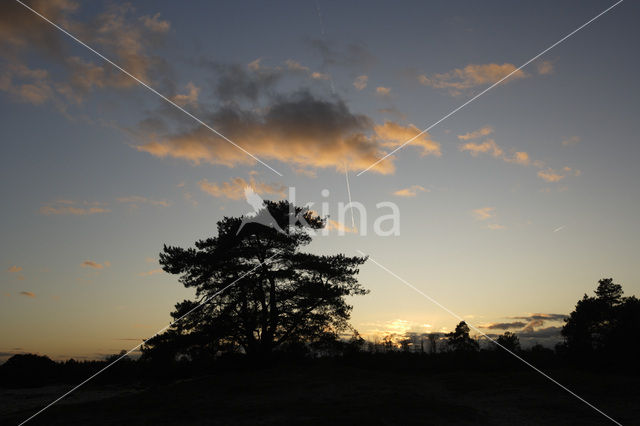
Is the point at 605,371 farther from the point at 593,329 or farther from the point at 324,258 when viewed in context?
the point at 324,258

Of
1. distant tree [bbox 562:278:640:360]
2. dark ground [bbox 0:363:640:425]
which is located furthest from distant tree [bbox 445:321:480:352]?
dark ground [bbox 0:363:640:425]

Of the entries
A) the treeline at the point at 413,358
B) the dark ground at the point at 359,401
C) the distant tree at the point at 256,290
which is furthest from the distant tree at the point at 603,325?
the distant tree at the point at 256,290

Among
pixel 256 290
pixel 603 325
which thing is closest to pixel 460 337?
pixel 603 325

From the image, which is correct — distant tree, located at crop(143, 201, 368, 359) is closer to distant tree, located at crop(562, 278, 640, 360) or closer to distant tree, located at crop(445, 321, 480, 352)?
distant tree, located at crop(562, 278, 640, 360)

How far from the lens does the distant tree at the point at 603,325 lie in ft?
83.6

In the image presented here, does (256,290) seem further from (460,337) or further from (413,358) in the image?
(460,337)

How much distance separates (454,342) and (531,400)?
38448 millimetres

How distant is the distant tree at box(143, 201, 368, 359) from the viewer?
2423 centimetres

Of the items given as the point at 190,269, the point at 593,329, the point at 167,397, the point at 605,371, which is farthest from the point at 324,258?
the point at 593,329

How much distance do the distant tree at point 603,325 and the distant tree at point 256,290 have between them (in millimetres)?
16016

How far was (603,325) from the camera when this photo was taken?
105 feet

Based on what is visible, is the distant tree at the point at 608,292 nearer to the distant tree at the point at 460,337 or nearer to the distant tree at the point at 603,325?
the distant tree at the point at 603,325

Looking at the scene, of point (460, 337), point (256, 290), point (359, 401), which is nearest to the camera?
point (359, 401)

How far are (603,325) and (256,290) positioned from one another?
90.5ft
